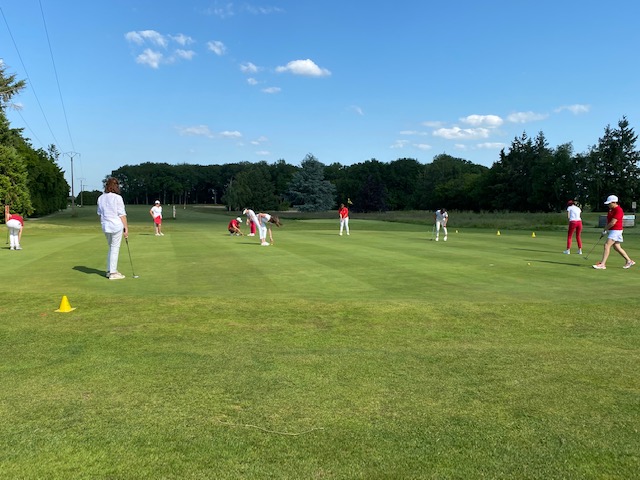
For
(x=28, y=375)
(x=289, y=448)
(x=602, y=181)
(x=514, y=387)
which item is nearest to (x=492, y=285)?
(x=514, y=387)

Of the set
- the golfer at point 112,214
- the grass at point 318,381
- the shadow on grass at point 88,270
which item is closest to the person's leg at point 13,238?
the shadow on grass at point 88,270

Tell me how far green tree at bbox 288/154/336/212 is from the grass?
93.7 metres

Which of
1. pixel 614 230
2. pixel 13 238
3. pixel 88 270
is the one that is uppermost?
pixel 614 230

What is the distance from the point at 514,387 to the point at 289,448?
113 inches

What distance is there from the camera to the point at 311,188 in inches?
4131

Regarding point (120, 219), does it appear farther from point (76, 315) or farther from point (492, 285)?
point (492, 285)

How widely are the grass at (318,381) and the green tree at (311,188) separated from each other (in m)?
93.7

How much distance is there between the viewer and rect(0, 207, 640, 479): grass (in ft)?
12.6

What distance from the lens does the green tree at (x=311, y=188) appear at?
105188 mm

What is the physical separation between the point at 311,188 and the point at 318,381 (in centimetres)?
10028

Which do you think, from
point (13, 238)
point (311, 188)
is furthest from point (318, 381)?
point (311, 188)

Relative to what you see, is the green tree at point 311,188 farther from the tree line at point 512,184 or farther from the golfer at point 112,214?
the golfer at point 112,214

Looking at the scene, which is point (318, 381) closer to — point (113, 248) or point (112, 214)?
point (112, 214)

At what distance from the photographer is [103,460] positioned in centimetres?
376
